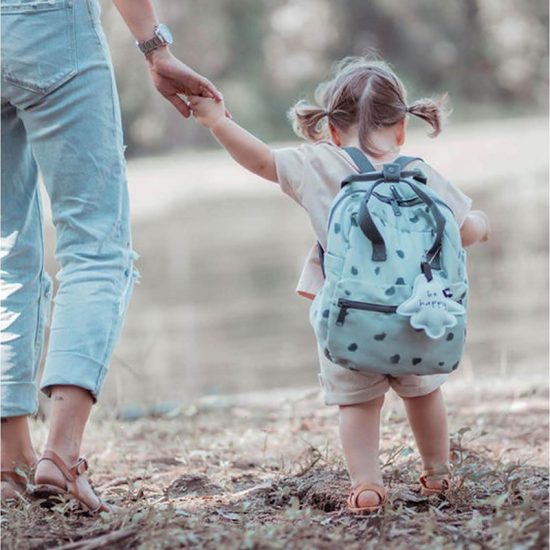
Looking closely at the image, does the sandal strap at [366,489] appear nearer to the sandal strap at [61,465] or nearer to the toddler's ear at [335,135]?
the sandal strap at [61,465]

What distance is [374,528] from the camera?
267 cm

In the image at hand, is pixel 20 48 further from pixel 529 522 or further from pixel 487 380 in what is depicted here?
pixel 487 380

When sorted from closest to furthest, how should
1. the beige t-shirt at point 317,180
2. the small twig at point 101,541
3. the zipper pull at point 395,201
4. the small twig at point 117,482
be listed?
the small twig at point 101,541, the zipper pull at point 395,201, the beige t-shirt at point 317,180, the small twig at point 117,482

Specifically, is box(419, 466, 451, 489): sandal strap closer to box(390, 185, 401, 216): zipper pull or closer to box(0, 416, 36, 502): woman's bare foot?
box(390, 185, 401, 216): zipper pull

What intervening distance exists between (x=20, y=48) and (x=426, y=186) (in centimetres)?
109

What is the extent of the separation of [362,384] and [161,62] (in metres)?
1.03

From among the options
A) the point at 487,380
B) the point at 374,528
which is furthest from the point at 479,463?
the point at 487,380

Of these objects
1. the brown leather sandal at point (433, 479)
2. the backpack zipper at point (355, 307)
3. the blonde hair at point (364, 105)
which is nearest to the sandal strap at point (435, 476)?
the brown leather sandal at point (433, 479)

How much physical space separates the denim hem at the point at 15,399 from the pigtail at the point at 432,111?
1.31 metres

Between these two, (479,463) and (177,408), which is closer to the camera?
(479,463)

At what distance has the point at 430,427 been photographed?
3111mm

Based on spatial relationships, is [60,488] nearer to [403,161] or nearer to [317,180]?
[317,180]

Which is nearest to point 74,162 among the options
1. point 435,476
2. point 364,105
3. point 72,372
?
point 72,372

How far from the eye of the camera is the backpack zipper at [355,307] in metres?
2.77
